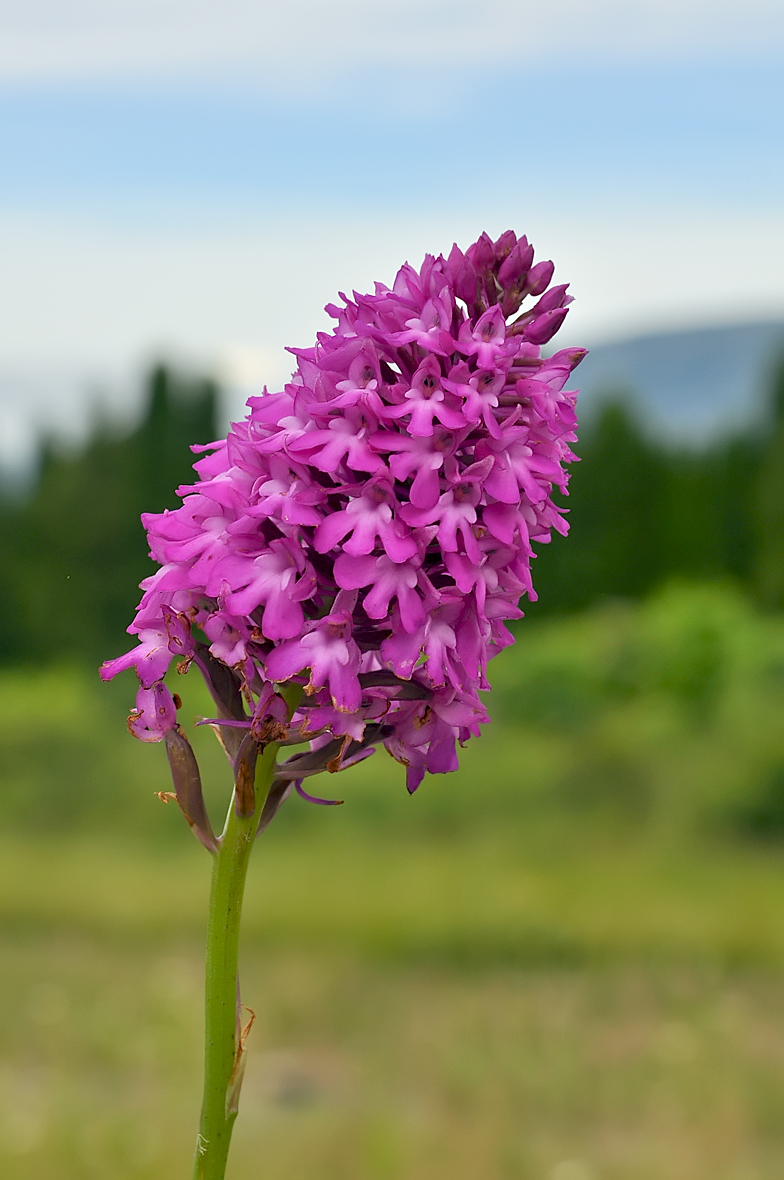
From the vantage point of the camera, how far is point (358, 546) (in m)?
2.11

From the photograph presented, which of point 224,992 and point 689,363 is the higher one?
point 224,992

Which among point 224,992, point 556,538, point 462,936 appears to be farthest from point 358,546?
point 556,538

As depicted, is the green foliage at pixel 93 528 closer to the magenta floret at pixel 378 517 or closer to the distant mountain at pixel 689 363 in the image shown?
the magenta floret at pixel 378 517

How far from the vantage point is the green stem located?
2365 millimetres

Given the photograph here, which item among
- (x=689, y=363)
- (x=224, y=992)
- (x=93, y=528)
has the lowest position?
(x=689, y=363)

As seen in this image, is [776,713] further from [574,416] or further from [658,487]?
[574,416]

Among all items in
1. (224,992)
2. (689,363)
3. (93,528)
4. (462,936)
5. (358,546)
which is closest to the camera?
(358,546)

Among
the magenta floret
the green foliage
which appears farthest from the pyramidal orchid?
the green foliage

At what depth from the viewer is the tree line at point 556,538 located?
16484 millimetres

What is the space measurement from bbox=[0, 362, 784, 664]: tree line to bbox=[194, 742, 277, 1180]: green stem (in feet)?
44.4

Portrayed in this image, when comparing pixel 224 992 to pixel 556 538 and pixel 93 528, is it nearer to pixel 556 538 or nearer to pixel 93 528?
pixel 556 538

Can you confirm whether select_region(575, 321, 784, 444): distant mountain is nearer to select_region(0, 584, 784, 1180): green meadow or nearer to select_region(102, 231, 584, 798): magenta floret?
select_region(0, 584, 784, 1180): green meadow

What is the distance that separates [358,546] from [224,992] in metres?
0.95

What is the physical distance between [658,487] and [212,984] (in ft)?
55.3
